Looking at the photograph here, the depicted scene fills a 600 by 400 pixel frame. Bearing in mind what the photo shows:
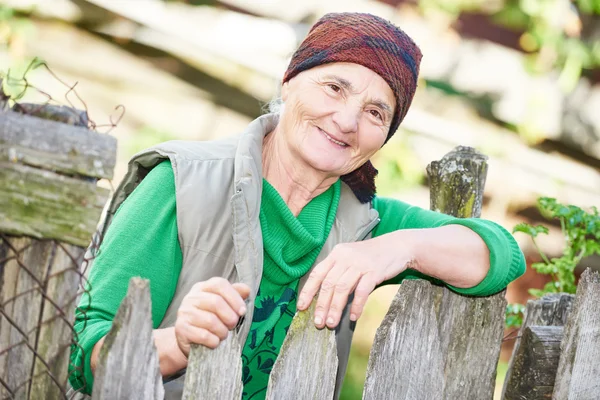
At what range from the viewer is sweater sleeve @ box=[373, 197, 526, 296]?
2.02m

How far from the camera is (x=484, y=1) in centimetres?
554

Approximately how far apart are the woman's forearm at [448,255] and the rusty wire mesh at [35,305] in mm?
908

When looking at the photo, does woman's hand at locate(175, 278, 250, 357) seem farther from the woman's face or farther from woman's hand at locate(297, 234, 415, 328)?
the woman's face

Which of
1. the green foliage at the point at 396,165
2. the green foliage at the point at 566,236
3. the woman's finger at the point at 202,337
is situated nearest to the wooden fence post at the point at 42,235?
the woman's finger at the point at 202,337

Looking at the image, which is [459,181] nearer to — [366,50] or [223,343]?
[366,50]

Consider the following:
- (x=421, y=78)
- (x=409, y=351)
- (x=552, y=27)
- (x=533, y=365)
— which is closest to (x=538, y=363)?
(x=533, y=365)

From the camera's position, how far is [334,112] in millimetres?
2102

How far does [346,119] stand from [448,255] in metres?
0.48

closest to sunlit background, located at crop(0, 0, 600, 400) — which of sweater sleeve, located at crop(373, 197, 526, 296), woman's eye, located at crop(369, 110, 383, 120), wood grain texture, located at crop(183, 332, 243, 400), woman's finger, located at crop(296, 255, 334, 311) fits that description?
sweater sleeve, located at crop(373, 197, 526, 296)

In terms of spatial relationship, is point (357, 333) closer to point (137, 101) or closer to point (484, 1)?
point (137, 101)

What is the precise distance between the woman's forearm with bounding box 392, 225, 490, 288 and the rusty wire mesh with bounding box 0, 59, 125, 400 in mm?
908

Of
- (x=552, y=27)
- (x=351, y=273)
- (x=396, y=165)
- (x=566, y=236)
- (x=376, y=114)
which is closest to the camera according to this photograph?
(x=351, y=273)

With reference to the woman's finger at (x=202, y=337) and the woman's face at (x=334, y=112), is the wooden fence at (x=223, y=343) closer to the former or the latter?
the woman's finger at (x=202, y=337)

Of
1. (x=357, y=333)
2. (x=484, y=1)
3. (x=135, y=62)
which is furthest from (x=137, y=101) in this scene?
(x=484, y=1)
